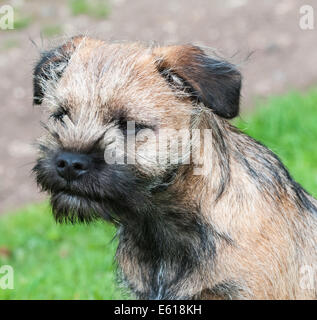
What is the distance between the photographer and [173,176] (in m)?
3.97

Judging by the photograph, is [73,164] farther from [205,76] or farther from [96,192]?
[205,76]

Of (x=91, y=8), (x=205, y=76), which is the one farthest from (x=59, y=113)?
(x=91, y=8)

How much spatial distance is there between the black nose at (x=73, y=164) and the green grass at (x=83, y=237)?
1651mm

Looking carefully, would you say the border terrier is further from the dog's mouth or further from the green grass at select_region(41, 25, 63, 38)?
the green grass at select_region(41, 25, 63, 38)

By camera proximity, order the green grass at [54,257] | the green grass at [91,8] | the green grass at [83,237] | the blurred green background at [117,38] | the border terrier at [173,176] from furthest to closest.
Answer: the green grass at [91,8]
the blurred green background at [117,38]
the green grass at [83,237]
the green grass at [54,257]
the border terrier at [173,176]

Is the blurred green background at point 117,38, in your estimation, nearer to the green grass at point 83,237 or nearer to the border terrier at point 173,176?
the green grass at point 83,237

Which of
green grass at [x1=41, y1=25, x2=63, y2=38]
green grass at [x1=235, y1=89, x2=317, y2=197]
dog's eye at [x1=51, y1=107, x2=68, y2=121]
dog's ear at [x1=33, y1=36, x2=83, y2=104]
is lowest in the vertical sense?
dog's eye at [x1=51, y1=107, x2=68, y2=121]

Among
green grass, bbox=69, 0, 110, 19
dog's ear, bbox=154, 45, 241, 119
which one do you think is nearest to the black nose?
dog's ear, bbox=154, 45, 241, 119

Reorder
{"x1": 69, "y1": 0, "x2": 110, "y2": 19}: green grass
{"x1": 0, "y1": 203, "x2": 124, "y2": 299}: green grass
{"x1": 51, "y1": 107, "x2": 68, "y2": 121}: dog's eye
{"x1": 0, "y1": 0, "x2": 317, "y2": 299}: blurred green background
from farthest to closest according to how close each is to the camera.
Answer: {"x1": 69, "y1": 0, "x2": 110, "y2": 19}: green grass, {"x1": 0, "y1": 0, "x2": 317, "y2": 299}: blurred green background, {"x1": 0, "y1": 203, "x2": 124, "y2": 299}: green grass, {"x1": 51, "y1": 107, "x2": 68, "y2": 121}: dog's eye

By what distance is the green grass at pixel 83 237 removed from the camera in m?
5.98

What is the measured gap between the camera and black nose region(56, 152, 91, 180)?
372cm

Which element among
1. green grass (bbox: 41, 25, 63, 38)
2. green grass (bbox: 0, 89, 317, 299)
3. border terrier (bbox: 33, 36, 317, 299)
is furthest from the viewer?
green grass (bbox: 41, 25, 63, 38)

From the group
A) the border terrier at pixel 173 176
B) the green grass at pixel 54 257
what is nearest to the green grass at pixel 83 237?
the green grass at pixel 54 257

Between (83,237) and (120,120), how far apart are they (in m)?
4.00
